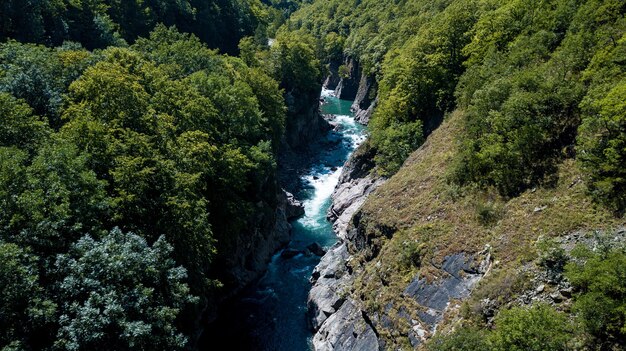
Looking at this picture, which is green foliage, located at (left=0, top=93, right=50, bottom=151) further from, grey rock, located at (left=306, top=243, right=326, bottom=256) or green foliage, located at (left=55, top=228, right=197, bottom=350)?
grey rock, located at (left=306, top=243, right=326, bottom=256)

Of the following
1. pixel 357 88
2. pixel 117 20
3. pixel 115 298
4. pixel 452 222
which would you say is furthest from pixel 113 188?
pixel 357 88

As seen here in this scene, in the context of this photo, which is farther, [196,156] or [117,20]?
[117,20]

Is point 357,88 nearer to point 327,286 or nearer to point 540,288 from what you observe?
point 327,286

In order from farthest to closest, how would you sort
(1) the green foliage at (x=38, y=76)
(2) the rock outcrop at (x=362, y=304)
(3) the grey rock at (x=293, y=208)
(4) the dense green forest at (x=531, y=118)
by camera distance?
(3) the grey rock at (x=293, y=208) < (1) the green foliage at (x=38, y=76) < (2) the rock outcrop at (x=362, y=304) < (4) the dense green forest at (x=531, y=118)

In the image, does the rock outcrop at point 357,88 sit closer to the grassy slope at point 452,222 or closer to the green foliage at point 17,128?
the grassy slope at point 452,222

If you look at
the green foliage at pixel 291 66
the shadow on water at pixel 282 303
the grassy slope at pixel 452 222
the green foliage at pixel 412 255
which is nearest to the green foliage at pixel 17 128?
the shadow on water at pixel 282 303

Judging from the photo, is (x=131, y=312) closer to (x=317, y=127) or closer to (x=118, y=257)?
(x=118, y=257)

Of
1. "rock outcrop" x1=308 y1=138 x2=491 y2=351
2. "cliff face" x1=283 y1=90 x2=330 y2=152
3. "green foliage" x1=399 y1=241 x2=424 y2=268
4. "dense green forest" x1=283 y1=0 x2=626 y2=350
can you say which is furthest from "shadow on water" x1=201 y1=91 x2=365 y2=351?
"cliff face" x1=283 y1=90 x2=330 y2=152
